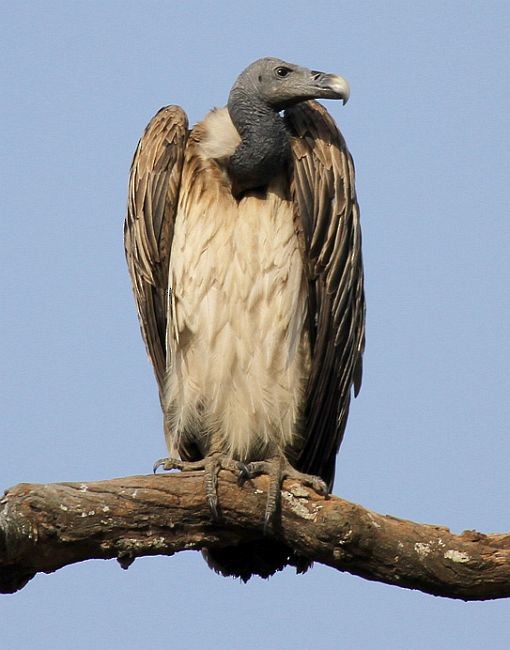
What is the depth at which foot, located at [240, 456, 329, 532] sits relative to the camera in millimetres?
6785

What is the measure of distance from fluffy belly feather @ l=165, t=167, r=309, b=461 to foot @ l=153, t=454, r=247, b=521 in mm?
368

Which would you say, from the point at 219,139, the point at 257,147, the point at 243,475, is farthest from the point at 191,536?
the point at 219,139

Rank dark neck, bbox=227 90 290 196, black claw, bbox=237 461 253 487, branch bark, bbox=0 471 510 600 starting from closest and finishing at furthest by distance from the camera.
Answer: branch bark, bbox=0 471 510 600 < black claw, bbox=237 461 253 487 < dark neck, bbox=227 90 290 196

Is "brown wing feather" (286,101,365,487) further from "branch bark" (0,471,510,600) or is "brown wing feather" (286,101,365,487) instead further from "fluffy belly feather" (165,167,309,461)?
"branch bark" (0,471,510,600)

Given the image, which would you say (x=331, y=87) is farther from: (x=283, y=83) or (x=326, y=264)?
(x=326, y=264)

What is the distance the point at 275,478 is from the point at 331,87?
2350 millimetres

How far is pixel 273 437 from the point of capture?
7.75 m

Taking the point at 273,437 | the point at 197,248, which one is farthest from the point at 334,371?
the point at 197,248

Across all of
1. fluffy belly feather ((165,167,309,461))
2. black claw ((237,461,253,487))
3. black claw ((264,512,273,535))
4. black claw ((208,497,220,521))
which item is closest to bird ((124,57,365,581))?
fluffy belly feather ((165,167,309,461))

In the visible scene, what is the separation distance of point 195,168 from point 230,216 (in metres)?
0.40

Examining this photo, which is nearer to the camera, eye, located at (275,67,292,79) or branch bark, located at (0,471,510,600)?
branch bark, located at (0,471,510,600)

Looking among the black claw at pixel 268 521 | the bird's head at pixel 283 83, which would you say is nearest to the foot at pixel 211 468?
the black claw at pixel 268 521

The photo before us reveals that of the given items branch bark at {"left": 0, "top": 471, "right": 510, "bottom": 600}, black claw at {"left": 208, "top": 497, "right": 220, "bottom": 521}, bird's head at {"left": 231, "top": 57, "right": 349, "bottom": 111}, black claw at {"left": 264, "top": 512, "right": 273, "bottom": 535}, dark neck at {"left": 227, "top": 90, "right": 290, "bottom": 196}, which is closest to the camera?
branch bark at {"left": 0, "top": 471, "right": 510, "bottom": 600}

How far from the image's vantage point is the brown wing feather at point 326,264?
7586 millimetres
